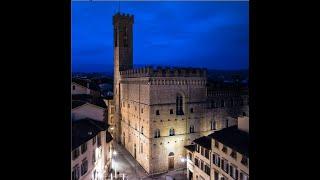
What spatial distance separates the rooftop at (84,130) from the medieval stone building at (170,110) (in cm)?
445

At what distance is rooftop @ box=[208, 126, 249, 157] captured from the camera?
49.9ft

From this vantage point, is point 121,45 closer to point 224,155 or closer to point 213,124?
point 213,124

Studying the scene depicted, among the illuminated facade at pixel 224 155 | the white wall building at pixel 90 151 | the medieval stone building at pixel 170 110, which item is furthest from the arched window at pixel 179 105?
the white wall building at pixel 90 151

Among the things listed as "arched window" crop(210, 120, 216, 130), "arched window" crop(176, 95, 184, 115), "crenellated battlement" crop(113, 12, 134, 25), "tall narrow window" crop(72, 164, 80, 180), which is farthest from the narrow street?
"crenellated battlement" crop(113, 12, 134, 25)

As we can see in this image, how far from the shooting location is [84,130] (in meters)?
19.0

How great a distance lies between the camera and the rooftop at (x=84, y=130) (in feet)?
52.6

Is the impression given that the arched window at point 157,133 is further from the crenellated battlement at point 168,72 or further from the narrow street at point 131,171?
the crenellated battlement at point 168,72

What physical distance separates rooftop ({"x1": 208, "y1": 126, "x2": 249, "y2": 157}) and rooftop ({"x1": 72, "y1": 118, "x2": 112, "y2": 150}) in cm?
760

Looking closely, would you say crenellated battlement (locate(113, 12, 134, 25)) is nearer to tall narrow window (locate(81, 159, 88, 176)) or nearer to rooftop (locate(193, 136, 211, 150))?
rooftop (locate(193, 136, 211, 150))

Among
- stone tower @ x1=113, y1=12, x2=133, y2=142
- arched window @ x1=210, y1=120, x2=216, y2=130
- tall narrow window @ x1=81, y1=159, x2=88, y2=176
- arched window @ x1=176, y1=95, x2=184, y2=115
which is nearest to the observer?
tall narrow window @ x1=81, y1=159, x2=88, y2=176

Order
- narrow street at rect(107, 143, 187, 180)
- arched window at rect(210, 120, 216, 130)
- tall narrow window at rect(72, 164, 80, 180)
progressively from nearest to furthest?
tall narrow window at rect(72, 164, 80, 180) → narrow street at rect(107, 143, 187, 180) → arched window at rect(210, 120, 216, 130)

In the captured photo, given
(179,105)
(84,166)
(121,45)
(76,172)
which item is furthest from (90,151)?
(121,45)
